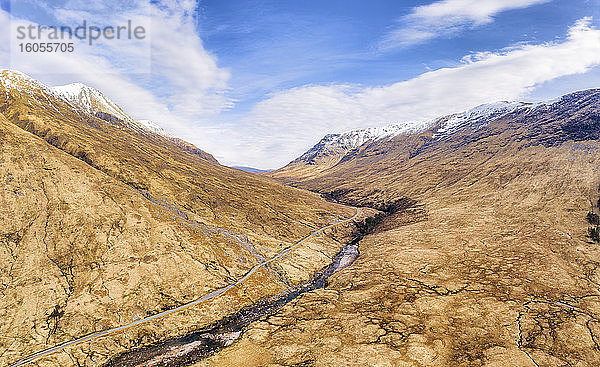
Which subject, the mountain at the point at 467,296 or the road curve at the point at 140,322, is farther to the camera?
the road curve at the point at 140,322

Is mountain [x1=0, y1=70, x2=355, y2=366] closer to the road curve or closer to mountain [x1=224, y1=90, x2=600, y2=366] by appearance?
the road curve

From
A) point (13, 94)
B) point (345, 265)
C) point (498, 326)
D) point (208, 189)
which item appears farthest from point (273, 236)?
point (13, 94)

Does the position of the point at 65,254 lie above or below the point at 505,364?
above

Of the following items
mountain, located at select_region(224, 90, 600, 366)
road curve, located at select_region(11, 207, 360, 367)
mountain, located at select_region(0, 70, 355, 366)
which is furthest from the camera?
mountain, located at select_region(0, 70, 355, 366)

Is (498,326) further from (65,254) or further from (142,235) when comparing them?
(65,254)

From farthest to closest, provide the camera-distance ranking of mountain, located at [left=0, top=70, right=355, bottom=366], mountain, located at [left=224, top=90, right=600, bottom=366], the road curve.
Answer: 1. mountain, located at [left=0, top=70, right=355, bottom=366]
2. the road curve
3. mountain, located at [left=224, top=90, right=600, bottom=366]

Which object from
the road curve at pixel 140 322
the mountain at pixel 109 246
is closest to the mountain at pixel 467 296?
the road curve at pixel 140 322

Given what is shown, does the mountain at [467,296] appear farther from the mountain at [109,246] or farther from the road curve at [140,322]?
the mountain at [109,246]

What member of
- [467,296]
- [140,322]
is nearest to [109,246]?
[140,322]

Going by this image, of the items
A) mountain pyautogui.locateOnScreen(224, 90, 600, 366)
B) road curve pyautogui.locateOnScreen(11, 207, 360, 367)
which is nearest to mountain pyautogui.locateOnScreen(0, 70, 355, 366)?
road curve pyautogui.locateOnScreen(11, 207, 360, 367)
